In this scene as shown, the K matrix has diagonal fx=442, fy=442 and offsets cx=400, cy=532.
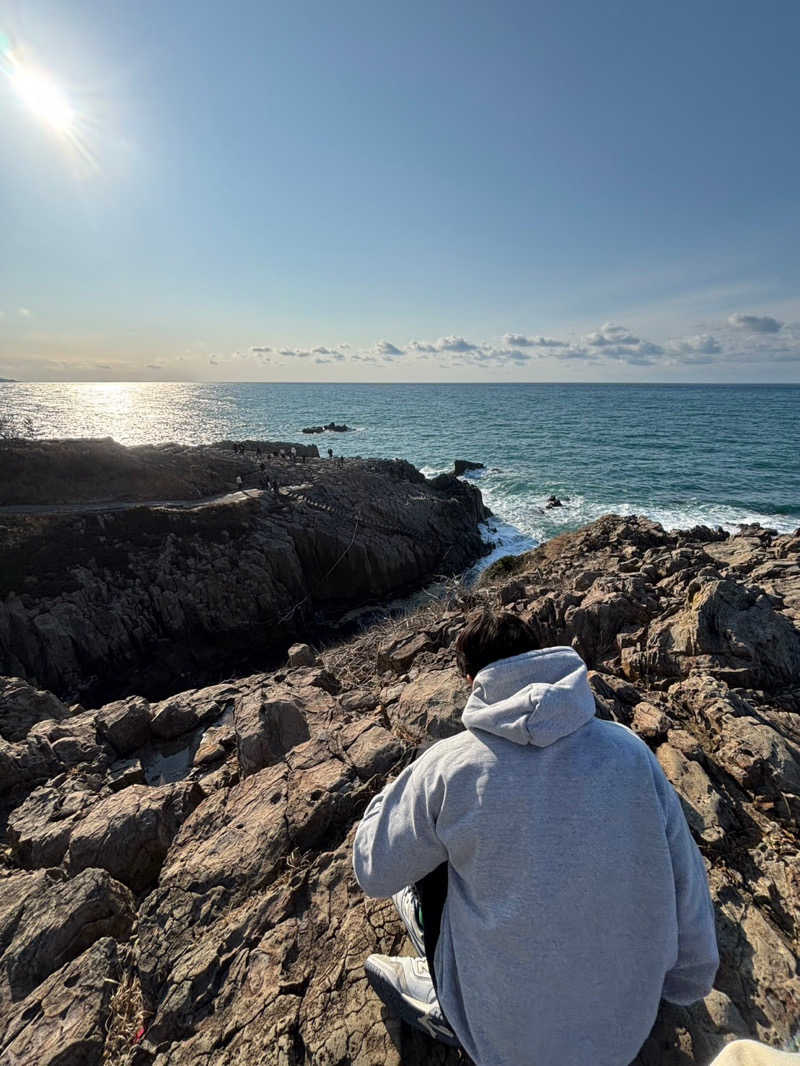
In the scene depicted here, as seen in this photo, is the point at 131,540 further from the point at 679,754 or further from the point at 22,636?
the point at 679,754

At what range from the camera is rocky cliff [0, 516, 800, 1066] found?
9.18 ft

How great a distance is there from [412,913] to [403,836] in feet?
3.71

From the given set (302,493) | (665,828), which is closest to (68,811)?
(665,828)

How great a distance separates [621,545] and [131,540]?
19157mm

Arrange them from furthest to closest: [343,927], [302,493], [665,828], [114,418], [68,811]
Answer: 1. [114,418]
2. [302,493]
3. [68,811]
4. [343,927]
5. [665,828]

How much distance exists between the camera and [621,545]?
1309 centimetres

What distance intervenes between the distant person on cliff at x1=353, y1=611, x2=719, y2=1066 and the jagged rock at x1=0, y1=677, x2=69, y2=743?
901cm

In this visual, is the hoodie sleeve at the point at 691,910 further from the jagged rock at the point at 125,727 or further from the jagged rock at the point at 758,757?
the jagged rock at the point at 125,727

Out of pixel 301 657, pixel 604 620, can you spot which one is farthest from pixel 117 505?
pixel 604 620

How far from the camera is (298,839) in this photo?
409cm

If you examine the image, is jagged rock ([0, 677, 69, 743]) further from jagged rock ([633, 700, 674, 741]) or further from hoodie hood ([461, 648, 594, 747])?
jagged rock ([633, 700, 674, 741])

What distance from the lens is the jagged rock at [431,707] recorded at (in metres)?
4.93

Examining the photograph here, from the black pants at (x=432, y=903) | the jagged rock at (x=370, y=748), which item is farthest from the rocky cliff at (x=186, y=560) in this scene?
the black pants at (x=432, y=903)

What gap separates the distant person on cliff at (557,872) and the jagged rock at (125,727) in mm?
7400
